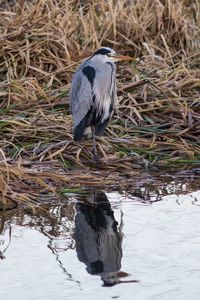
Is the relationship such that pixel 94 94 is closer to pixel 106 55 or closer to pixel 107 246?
pixel 106 55

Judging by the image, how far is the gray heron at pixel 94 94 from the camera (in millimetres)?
7840

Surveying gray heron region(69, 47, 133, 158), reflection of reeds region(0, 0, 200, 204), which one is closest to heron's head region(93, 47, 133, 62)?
gray heron region(69, 47, 133, 158)

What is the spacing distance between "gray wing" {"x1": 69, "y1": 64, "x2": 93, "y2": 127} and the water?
3.30 feet

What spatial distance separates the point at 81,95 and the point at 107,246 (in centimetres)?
249

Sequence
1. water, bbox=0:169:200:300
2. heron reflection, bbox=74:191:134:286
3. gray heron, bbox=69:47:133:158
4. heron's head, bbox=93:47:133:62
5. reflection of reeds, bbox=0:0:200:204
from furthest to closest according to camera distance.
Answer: heron's head, bbox=93:47:133:62
gray heron, bbox=69:47:133:158
reflection of reeds, bbox=0:0:200:204
heron reflection, bbox=74:191:134:286
water, bbox=0:169:200:300

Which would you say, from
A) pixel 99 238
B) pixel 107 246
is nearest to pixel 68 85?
pixel 99 238

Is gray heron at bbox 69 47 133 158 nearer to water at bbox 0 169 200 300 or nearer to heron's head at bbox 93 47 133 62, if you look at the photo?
heron's head at bbox 93 47 133 62

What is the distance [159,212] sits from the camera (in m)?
6.34

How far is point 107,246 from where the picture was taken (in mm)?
5645

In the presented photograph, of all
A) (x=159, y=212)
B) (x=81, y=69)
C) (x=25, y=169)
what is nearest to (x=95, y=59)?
(x=81, y=69)

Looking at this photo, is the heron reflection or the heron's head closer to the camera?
the heron reflection

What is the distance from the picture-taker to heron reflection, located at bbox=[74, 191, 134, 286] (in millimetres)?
5207

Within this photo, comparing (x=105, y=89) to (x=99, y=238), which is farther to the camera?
(x=105, y=89)

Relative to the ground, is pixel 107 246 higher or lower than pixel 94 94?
lower
